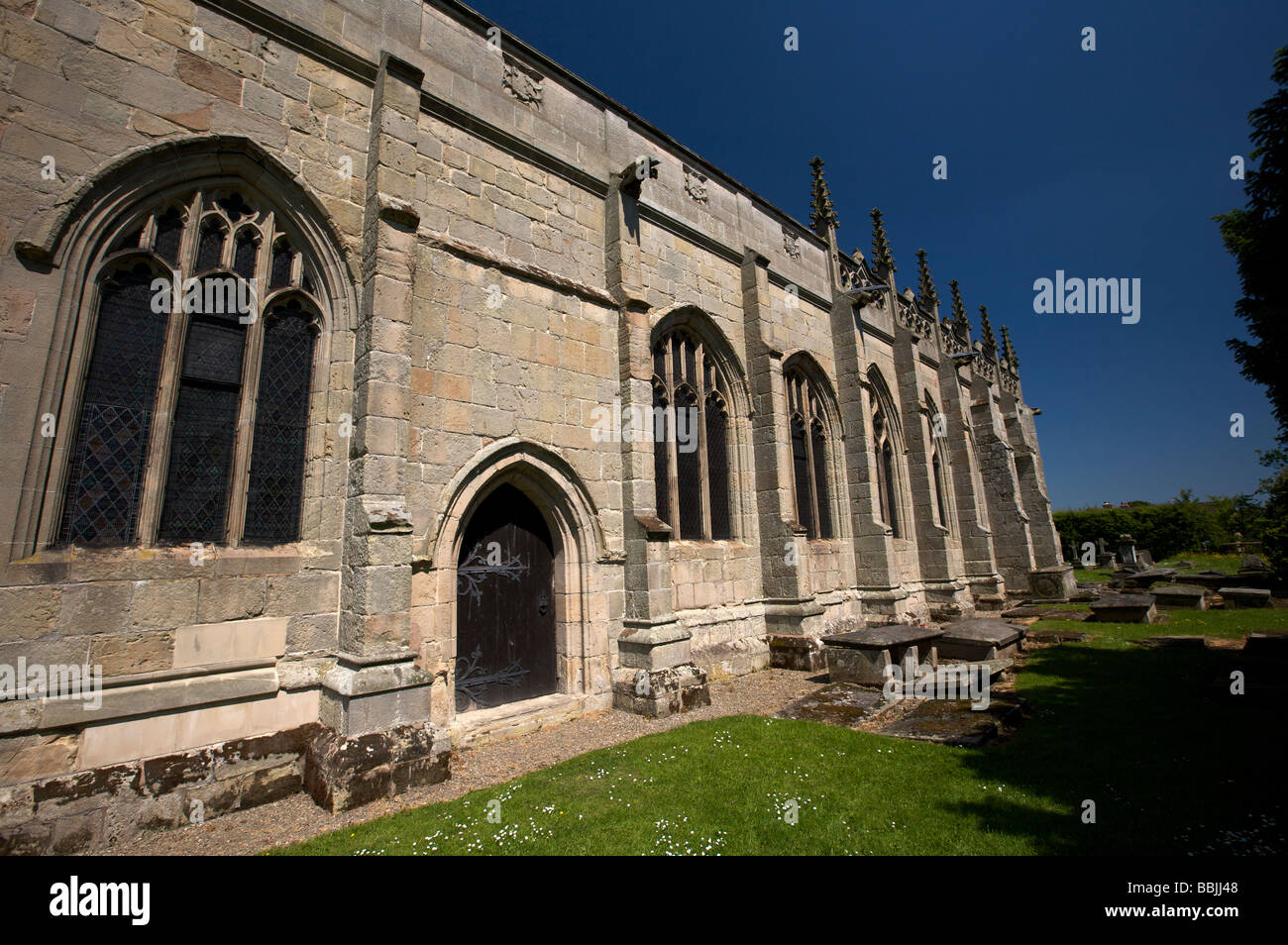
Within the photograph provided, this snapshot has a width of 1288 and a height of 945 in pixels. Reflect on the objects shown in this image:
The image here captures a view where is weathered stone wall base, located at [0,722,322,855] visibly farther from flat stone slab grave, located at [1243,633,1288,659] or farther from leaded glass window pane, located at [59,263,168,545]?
flat stone slab grave, located at [1243,633,1288,659]

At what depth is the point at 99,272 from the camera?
176 inches

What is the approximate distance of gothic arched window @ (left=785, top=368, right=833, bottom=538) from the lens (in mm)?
11797

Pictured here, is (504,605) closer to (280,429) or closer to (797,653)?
(280,429)

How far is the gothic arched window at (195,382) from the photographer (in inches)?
175

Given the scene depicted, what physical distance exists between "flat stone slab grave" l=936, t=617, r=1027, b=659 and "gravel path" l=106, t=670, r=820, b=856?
2733mm

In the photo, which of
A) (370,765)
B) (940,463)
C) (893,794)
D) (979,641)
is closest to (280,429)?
(370,765)

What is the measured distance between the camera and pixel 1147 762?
4.51 metres

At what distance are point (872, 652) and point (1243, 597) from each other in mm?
11928

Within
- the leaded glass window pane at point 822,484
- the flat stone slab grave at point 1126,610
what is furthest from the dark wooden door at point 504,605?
the flat stone slab grave at point 1126,610

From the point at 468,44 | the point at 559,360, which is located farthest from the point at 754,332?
the point at 468,44

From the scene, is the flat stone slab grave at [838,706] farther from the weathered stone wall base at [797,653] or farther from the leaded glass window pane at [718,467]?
the leaded glass window pane at [718,467]

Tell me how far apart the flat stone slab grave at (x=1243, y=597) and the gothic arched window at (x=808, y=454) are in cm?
1003

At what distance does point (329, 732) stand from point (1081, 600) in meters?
18.3

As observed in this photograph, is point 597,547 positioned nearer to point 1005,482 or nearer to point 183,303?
point 183,303
